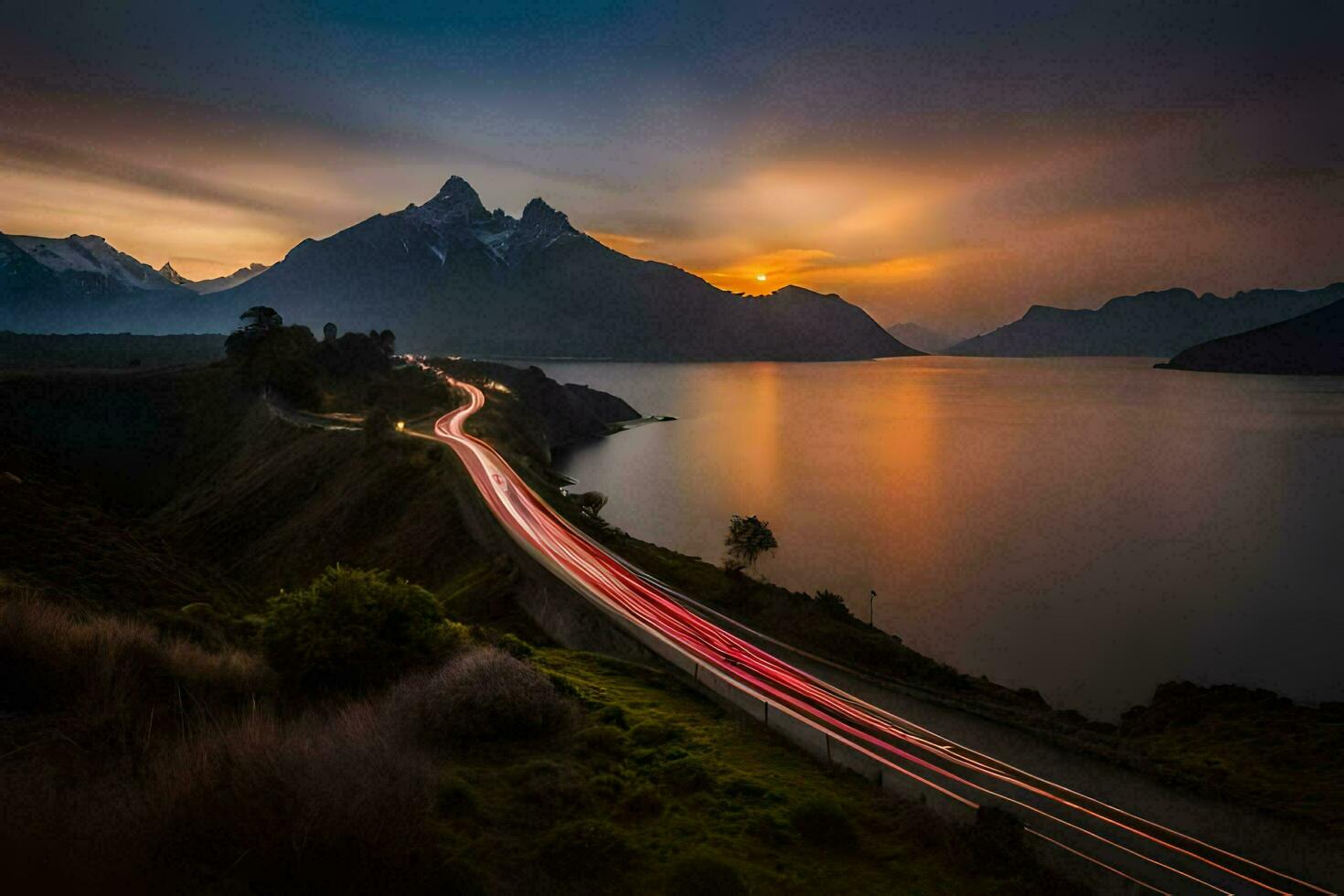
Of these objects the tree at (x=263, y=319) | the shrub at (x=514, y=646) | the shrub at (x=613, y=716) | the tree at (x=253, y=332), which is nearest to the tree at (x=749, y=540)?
the shrub at (x=514, y=646)

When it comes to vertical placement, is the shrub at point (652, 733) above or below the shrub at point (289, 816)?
below

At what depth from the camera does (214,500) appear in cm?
5388

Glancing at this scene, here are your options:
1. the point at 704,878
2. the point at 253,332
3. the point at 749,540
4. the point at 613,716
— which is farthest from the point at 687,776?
the point at 253,332

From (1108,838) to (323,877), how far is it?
15.1m

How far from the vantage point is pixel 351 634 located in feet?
44.8

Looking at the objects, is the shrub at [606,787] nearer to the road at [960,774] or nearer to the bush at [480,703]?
the bush at [480,703]

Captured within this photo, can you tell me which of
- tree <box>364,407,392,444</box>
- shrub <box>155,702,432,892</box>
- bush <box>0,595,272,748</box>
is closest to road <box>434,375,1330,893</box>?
shrub <box>155,702,432,892</box>

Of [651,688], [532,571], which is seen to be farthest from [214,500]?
[651,688]

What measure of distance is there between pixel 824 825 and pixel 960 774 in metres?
7.01

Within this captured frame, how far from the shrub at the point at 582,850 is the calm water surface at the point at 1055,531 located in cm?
3365

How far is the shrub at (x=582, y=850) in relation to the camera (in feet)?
28.5

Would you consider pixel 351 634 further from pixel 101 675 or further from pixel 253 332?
pixel 253 332

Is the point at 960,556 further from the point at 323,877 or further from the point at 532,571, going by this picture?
the point at 323,877

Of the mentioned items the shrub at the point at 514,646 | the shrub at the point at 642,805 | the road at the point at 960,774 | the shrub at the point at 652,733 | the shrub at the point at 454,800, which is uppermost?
the shrub at the point at 454,800
